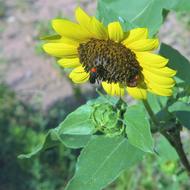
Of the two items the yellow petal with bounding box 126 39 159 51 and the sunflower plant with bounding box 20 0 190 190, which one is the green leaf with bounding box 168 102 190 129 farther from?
the yellow petal with bounding box 126 39 159 51

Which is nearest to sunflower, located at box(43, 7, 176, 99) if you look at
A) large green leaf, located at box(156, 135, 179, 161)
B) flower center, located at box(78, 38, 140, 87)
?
flower center, located at box(78, 38, 140, 87)

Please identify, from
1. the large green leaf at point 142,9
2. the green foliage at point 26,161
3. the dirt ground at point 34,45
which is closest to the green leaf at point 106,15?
the large green leaf at point 142,9

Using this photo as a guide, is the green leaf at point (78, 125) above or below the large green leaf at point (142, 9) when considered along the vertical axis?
below

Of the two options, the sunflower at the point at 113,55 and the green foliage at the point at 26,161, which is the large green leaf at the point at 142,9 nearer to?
the sunflower at the point at 113,55

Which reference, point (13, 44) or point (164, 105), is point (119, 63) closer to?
point (164, 105)

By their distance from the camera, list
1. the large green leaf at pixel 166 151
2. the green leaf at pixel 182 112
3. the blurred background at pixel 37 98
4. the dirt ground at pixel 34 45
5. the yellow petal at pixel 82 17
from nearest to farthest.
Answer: the yellow petal at pixel 82 17 < the green leaf at pixel 182 112 < the large green leaf at pixel 166 151 < the blurred background at pixel 37 98 < the dirt ground at pixel 34 45

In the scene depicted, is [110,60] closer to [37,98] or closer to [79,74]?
[79,74]
